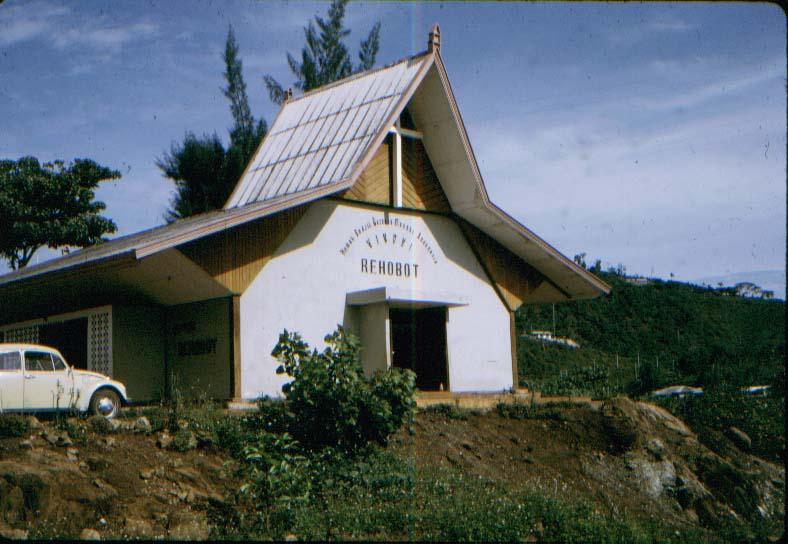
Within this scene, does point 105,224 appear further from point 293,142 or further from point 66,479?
point 66,479

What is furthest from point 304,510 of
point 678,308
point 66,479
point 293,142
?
point 678,308

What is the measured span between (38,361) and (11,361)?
49 cm

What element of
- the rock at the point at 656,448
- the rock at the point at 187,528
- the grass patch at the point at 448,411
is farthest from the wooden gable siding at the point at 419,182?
the rock at the point at 187,528

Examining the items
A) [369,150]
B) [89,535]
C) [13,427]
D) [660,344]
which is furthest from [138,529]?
[660,344]

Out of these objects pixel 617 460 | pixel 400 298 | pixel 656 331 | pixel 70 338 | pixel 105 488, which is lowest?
pixel 617 460

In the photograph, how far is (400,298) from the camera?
18.8 metres

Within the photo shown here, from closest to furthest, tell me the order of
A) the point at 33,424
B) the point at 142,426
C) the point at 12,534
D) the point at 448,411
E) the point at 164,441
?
the point at 12,534 → the point at 33,424 → the point at 164,441 → the point at 142,426 → the point at 448,411

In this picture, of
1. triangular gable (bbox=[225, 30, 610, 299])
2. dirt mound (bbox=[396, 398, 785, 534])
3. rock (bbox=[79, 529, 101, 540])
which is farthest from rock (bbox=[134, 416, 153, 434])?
triangular gable (bbox=[225, 30, 610, 299])

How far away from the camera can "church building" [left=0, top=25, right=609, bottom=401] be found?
693 inches

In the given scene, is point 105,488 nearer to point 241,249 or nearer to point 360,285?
point 241,249

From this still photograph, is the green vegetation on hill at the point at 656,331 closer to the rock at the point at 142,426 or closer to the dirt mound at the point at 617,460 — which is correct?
the dirt mound at the point at 617,460

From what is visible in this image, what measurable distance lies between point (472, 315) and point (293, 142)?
5.55 metres

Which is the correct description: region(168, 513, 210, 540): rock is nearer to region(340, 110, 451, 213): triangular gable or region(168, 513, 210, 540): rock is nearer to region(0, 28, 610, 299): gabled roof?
region(0, 28, 610, 299): gabled roof

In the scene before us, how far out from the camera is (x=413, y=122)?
68.9 feet
